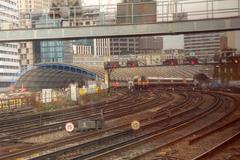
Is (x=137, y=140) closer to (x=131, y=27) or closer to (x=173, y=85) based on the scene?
(x=131, y=27)

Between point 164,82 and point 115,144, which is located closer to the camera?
point 115,144

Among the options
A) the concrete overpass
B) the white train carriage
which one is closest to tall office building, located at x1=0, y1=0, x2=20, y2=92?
the white train carriage

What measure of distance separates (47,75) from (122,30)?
54.3 meters

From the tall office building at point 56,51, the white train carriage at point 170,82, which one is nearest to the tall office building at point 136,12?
the white train carriage at point 170,82

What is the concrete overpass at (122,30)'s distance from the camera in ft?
71.9

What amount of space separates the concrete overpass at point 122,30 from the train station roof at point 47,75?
156 feet

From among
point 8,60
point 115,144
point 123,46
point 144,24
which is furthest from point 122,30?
point 123,46

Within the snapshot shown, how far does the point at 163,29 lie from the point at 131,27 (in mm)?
1695

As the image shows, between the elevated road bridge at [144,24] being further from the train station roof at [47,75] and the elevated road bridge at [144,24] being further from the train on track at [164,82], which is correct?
the train on track at [164,82]

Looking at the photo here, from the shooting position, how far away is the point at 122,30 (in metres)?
22.8

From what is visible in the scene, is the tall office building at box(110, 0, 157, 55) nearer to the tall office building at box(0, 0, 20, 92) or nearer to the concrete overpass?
the concrete overpass

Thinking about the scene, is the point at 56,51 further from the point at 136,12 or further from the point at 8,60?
the point at 136,12

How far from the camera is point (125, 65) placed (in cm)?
7331

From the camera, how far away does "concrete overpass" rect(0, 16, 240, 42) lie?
21906mm
